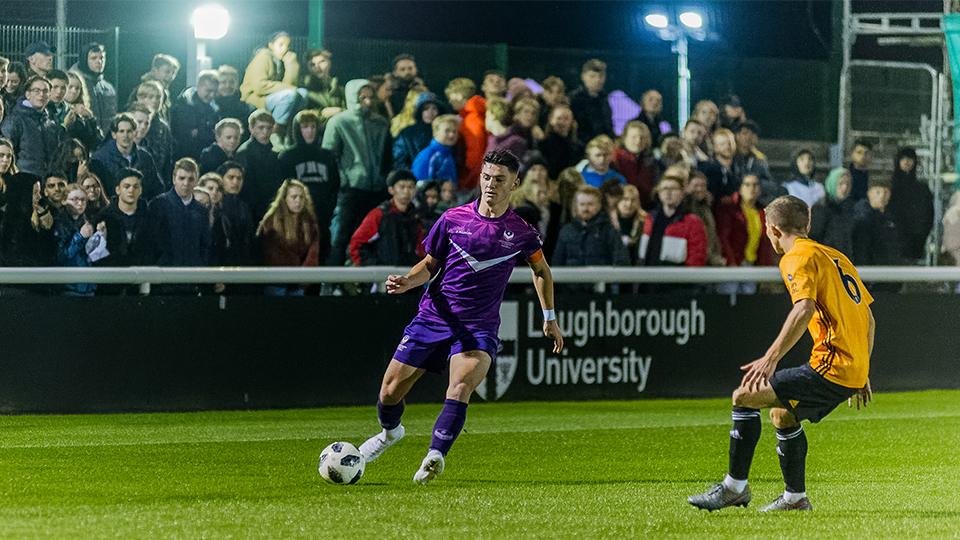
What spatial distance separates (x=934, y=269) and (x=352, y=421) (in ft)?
20.0

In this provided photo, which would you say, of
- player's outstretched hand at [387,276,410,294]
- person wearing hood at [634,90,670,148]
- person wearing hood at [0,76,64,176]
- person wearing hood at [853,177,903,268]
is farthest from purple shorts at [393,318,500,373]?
person wearing hood at [853,177,903,268]

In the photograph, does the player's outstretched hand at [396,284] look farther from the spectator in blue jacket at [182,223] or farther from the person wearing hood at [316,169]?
the person wearing hood at [316,169]

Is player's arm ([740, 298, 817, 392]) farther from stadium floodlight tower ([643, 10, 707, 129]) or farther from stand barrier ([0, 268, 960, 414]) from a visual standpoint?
stadium floodlight tower ([643, 10, 707, 129])

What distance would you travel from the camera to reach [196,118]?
32.8 feet

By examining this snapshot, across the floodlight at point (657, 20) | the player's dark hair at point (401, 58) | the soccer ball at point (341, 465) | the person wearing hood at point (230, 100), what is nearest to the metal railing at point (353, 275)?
the person wearing hood at point (230, 100)

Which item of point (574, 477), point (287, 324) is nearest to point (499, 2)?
point (287, 324)

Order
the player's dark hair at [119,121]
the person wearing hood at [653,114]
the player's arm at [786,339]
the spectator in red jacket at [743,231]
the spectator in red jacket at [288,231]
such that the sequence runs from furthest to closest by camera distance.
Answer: the person wearing hood at [653,114], the spectator in red jacket at [743,231], the spectator in red jacket at [288,231], the player's dark hair at [119,121], the player's arm at [786,339]

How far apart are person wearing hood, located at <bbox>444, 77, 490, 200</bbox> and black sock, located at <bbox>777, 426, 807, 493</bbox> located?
17.7ft

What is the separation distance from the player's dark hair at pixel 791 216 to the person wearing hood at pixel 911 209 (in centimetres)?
698

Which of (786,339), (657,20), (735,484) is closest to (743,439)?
(735,484)

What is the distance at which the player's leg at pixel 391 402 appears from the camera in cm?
675

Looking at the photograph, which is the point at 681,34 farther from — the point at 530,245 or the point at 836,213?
the point at 530,245

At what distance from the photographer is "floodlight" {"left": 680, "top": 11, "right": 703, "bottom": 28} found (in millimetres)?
12719

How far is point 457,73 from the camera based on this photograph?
11438 mm
